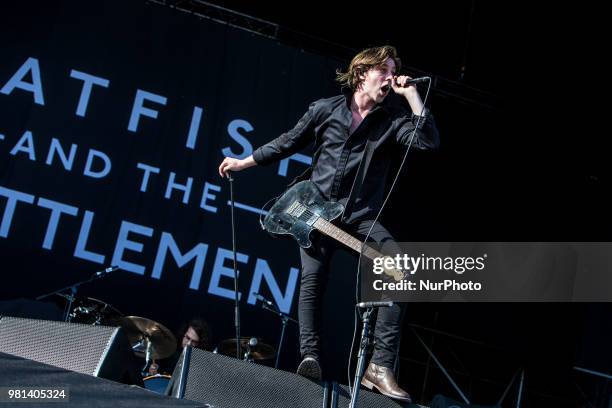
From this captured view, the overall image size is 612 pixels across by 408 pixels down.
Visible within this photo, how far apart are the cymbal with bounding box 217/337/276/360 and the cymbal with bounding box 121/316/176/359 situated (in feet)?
1.34

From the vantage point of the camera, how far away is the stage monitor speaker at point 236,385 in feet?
10.5

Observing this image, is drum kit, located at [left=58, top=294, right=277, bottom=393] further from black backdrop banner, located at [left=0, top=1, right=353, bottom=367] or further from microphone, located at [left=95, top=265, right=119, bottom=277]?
black backdrop banner, located at [left=0, top=1, right=353, bottom=367]

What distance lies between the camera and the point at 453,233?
25.7ft

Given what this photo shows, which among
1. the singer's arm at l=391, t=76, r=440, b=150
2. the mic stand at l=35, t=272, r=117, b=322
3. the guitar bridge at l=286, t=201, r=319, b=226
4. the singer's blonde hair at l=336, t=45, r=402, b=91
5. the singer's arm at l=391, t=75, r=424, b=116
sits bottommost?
the mic stand at l=35, t=272, r=117, b=322

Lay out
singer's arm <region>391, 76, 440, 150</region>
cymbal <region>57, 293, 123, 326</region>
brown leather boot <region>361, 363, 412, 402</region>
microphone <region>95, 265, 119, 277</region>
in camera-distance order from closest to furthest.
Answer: brown leather boot <region>361, 363, 412, 402</region> < singer's arm <region>391, 76, 440, 150</region> < cymbal <region>57, 293, 123, 326</region> < microphone <region>95, 265, 119, 277</region>

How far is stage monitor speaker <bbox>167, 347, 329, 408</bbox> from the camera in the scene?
3.19m

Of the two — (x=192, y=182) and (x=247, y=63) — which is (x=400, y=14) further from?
(x=192, y=182)

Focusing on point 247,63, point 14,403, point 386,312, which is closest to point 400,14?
point 247,63

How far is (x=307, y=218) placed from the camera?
3.90 metres

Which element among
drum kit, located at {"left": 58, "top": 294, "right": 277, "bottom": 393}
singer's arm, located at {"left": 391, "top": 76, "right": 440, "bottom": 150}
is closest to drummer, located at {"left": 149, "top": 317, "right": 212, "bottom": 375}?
drum kit, located at {"left": 58, "top": 294, "right": 277, "bottom": 393}

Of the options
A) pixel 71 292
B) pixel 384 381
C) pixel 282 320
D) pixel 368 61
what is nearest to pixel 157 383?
pixel 71 292

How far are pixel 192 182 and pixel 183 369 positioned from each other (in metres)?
4.09

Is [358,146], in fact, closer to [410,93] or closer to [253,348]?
[410,93]

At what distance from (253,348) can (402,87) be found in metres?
3.16
